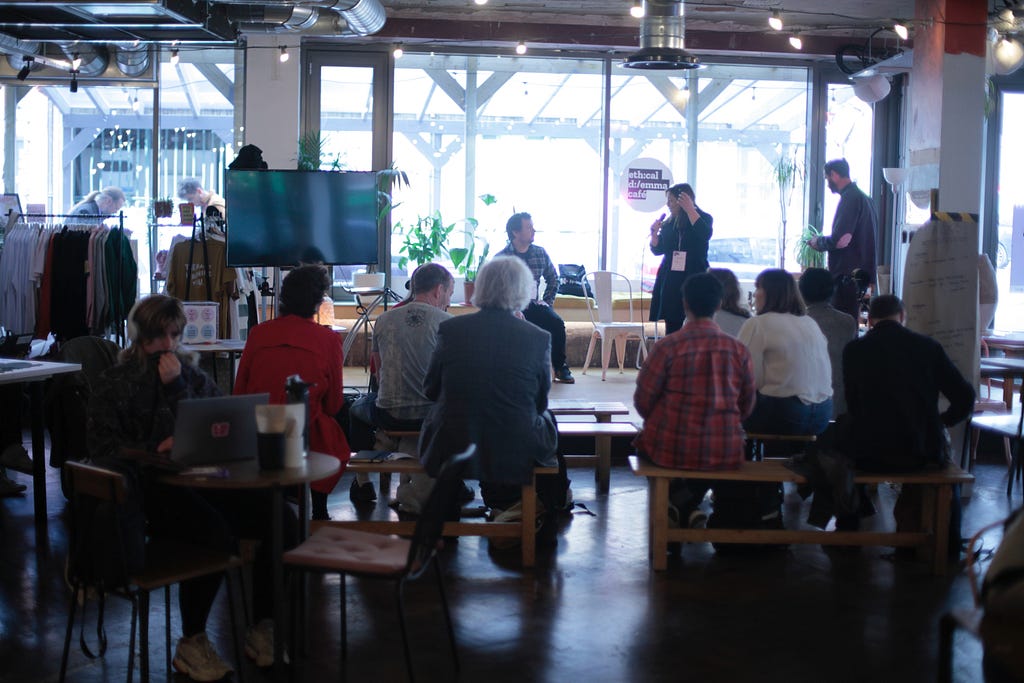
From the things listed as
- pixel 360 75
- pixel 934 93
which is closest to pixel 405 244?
pixel 360 75

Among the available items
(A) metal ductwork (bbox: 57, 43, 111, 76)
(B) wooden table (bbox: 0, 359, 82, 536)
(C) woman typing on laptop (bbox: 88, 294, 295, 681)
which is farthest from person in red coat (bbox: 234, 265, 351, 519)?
(A) metal ductwork (bbox: 57, 43, 111, 76)

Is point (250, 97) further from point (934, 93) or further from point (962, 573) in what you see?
point (962, 573)

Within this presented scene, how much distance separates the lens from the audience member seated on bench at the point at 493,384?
4.66m

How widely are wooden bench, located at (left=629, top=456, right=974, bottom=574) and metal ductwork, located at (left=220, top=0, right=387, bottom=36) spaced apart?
193 inches

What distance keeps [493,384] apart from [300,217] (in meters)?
2.78

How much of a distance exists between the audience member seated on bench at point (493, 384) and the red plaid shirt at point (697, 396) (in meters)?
0.46

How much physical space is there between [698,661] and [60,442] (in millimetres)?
3595

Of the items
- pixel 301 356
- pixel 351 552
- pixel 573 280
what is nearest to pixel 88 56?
pixel 573 280

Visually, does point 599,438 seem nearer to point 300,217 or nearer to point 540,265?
point 300,217

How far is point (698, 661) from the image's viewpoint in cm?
381

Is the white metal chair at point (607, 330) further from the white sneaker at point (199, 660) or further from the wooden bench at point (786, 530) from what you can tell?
the white sneaker at point (199, 660)

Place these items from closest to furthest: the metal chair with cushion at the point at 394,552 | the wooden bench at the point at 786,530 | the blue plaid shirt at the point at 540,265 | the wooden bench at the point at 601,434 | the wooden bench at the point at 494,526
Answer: the metal chair with cushion at the point at 394,552
the wooden bench at the point at 786,530
the wooden bench at the point at 494,526
the wooden bench at the point at 601,434
the blue plaid shirt at the point at 540,265

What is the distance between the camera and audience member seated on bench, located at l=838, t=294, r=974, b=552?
478 cm

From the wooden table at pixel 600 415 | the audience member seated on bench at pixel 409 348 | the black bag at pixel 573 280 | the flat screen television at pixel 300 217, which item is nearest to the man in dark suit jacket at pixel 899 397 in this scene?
the wooden table at pixel 600 415
